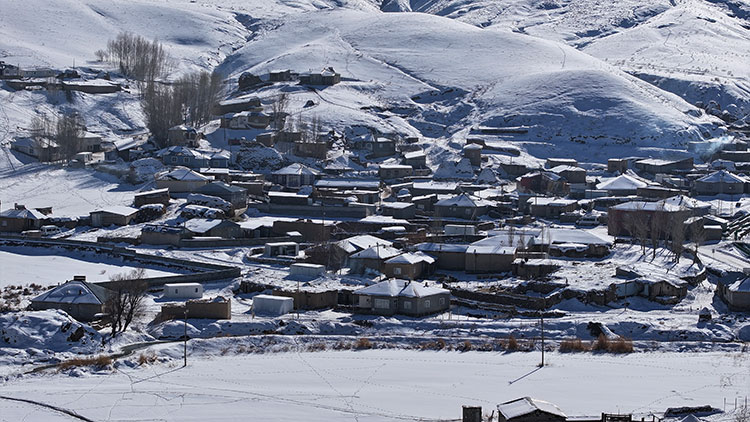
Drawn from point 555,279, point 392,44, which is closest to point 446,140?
point 392,44

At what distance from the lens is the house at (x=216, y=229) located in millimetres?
46000

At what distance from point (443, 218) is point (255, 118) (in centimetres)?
2307

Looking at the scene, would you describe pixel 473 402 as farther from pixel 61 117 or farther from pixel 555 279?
pixel 61 117

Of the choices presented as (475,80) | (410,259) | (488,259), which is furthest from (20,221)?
(475,80)

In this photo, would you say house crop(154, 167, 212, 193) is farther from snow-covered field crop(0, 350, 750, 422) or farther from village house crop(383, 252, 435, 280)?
snow-covered field crop(0, 350, 750, 422)

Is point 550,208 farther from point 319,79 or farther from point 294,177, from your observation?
point 319,79

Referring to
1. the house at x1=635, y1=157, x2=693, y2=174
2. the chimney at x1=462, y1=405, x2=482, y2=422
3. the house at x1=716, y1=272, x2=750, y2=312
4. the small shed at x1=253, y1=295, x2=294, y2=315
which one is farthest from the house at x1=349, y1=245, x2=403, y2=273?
the house at x1=635, y1=157, x2=693, y2=174

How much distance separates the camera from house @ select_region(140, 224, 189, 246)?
149ft

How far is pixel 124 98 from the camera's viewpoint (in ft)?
265

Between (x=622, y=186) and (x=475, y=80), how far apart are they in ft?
99.3

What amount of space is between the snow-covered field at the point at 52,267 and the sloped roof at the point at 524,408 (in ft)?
64.4

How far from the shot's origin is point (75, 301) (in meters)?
32.2

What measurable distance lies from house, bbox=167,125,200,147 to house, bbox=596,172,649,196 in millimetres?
22931

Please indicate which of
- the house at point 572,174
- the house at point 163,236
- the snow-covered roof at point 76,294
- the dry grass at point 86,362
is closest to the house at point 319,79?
the house at point 572,174
